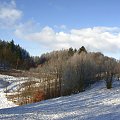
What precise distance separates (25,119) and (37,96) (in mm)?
28926

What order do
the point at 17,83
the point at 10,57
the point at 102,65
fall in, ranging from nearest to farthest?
1. the point at 102,65
2. the point at 17,83
3. the point at 10,57

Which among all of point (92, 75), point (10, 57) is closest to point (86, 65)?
point (92, 75)

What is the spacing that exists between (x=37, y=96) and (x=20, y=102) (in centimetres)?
335

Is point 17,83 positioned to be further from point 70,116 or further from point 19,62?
point 70,116

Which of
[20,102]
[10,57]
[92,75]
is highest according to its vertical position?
[10,57]

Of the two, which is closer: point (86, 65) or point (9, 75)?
point (86, 65)

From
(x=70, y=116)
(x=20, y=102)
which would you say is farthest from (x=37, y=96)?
(x=70, y=116)

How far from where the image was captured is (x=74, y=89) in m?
56.9

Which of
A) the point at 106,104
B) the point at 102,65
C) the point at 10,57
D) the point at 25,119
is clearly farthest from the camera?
the point at 10,57

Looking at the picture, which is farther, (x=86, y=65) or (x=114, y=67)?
(x=86, y=65)

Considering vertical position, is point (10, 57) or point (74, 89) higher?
point (10, 57)

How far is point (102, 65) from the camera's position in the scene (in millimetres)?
73375

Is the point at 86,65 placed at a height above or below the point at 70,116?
above

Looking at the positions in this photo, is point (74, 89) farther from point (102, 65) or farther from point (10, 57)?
point (10, 57)
